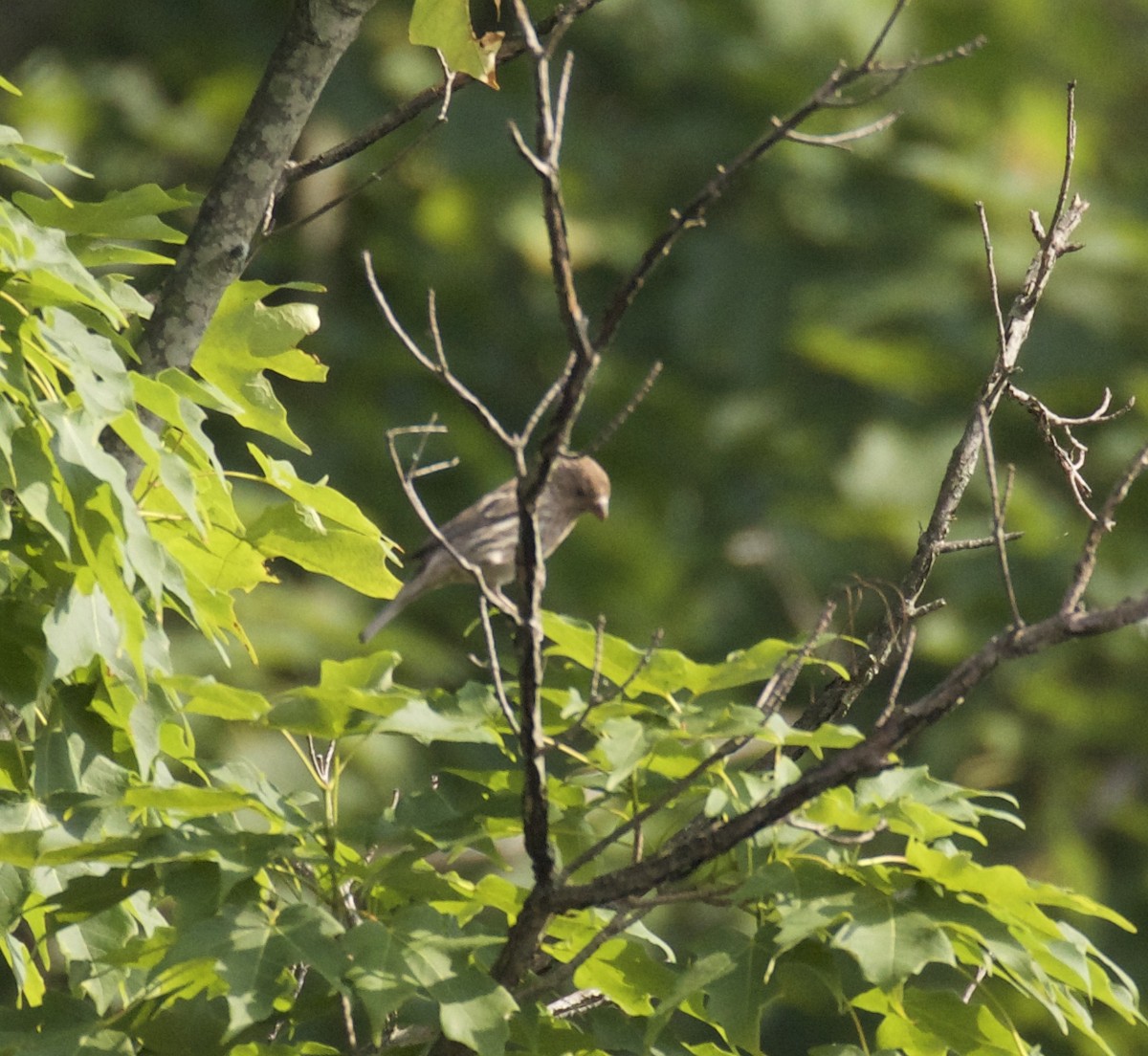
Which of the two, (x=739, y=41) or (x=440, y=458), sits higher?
(x=739, y=41)

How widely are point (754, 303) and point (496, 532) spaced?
12.5ft

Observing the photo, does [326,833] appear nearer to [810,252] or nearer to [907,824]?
[907,824]

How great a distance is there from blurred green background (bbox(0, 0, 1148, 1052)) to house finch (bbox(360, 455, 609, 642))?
1837 millimetres

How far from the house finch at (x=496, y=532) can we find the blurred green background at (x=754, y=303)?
1837mm

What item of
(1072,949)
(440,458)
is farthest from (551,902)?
(440,458)

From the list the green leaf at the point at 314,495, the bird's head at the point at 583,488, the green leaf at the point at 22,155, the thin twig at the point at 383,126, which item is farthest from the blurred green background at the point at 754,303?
the green leaf at the point at 22,155

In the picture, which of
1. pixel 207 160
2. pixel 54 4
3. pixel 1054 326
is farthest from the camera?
pixel 207 160

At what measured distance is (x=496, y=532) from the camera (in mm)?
7738

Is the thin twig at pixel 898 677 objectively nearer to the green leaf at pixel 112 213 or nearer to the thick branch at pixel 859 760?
the thick branch at pixel 859 760

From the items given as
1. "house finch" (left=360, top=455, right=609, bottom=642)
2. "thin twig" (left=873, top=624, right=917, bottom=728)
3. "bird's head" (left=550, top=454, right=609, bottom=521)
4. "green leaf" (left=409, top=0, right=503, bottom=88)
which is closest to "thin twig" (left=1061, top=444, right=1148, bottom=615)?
"thin twig" (left=873, top=624, right=917, bottom=728)

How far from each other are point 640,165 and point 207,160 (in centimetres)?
258

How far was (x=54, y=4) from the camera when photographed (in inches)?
300

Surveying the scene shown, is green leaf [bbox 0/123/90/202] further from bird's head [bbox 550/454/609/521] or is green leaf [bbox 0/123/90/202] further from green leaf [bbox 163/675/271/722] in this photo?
bird's head [bbox 550/454/609/521]

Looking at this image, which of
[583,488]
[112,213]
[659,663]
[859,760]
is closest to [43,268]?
[112,213]
